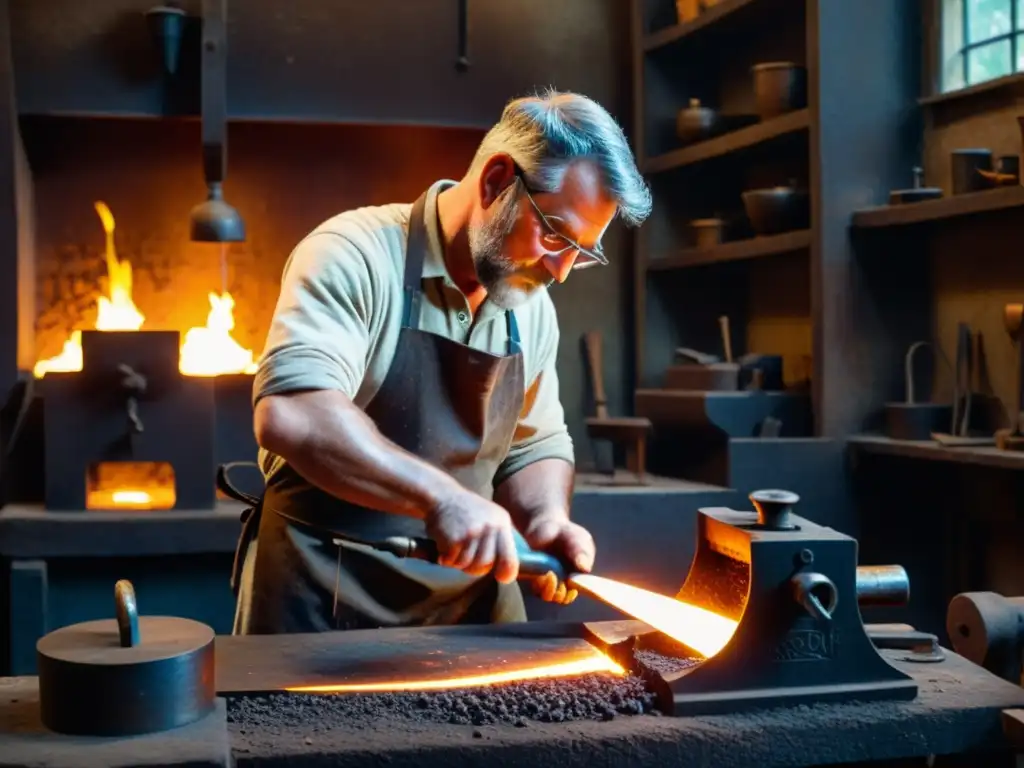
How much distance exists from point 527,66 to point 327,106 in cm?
93

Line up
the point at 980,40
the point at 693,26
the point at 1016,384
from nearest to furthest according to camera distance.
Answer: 1. the point at 1016,384
2. the point at 980,40
3. the point at 693,26

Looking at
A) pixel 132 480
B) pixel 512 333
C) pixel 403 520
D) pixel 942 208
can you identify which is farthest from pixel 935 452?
pixel 132 480

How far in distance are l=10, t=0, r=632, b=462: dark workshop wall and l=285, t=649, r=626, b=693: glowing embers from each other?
3.32m

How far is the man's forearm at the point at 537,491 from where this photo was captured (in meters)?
2.68

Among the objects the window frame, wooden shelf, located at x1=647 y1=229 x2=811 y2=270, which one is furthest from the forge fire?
the window frame

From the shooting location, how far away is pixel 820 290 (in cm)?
416

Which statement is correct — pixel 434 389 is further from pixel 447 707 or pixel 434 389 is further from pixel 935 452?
pixel 935 452

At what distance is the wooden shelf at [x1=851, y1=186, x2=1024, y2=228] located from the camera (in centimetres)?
348

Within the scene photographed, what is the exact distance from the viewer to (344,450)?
2.23m

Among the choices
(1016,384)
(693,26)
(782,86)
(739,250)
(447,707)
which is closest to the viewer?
(447,707)

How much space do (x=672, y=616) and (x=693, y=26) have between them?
3.38m

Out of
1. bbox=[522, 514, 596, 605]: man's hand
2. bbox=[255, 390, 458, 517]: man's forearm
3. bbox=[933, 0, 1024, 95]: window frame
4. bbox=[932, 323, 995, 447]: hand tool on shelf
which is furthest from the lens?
bbox=[933, 0, 1024, 95]: window frame

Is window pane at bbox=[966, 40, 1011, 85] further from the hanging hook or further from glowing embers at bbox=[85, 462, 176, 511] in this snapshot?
glowing embers at bbox=[85, 462, 176, 511]

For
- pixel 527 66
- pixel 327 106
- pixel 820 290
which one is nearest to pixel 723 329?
pixel 820 290
